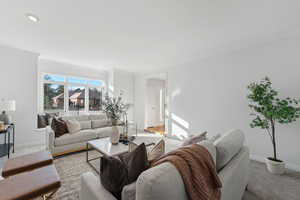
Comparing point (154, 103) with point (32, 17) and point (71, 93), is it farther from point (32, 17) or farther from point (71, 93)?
point (32, 17)

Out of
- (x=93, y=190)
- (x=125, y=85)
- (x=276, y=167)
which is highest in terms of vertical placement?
(x=125, y=85)

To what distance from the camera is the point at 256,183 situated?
1988 millimetres

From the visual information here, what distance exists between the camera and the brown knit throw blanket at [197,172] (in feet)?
2.52

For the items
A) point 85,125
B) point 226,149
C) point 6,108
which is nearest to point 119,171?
point 226,149

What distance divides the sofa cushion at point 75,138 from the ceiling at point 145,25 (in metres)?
2.09

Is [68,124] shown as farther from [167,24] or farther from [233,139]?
[233,139]

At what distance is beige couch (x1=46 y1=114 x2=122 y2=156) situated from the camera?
2.74 m

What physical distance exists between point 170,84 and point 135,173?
372 centimetres

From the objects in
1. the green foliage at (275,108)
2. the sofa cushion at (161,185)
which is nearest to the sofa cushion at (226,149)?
the sofa cushion at (161,185)

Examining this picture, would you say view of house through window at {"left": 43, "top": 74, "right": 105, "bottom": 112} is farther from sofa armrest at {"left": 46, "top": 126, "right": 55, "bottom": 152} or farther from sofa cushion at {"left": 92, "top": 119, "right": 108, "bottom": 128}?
sofa armrest at {"left": 46, "top": 126, "right": 55, "bottom": 152}

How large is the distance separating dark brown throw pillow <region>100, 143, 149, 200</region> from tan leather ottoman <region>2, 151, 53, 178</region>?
1.39 meters

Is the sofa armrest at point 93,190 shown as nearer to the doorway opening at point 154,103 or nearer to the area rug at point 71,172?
the area rug at point 71,172

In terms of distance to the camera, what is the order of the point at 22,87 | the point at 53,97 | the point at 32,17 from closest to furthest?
the point at 32,17, the point at 22,87, the point at 53,97

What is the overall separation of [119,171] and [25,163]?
1674mm
